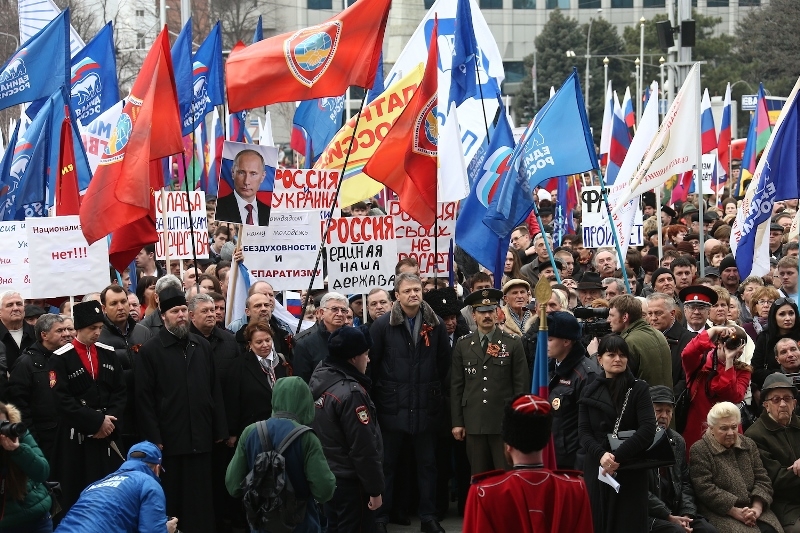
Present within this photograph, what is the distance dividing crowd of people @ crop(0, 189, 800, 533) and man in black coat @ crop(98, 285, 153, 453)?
0.06 ft

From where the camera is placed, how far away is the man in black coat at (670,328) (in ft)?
32.1

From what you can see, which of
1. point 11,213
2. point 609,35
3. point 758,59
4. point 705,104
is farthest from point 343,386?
point 609,35

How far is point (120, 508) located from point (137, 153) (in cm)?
469

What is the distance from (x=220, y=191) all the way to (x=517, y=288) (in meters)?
2.57

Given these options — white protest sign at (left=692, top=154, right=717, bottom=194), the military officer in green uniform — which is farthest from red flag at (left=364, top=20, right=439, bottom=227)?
white protest sign at (left=692, top=154, right=717, bottom=194)

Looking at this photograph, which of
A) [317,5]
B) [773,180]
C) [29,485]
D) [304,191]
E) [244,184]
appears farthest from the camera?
[317,5]

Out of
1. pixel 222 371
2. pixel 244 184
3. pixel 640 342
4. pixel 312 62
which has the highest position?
pixel 312 62

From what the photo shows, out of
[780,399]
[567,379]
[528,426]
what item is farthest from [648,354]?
[528,426]

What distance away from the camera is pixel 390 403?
9.90 meters

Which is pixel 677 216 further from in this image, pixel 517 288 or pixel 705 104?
pixel 517 288

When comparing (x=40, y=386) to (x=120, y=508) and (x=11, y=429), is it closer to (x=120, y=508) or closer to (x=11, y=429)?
(x=11, y=429)

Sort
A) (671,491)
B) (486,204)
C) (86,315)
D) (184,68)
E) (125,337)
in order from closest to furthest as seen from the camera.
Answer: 1. (671,491)
2. (86,315)
3. (125,337)
4. (486,204)
5. (184,68)

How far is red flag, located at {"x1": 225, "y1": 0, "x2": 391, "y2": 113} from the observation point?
417 inches

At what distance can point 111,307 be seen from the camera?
10.2m
